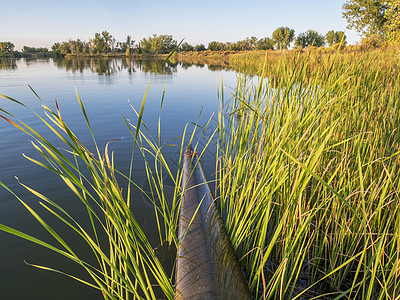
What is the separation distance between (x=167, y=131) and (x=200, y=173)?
11.8ft

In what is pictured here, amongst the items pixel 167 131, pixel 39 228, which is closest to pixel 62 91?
pixel 167 131

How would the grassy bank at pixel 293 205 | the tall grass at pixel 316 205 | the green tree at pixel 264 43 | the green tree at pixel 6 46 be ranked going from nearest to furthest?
the grassy bank at pixel 293 205
the tall grass at pixel 316 205
the green tree at pixel 264 43
the green tree at pixel 6 46

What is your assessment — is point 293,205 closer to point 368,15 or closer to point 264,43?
point 368,15

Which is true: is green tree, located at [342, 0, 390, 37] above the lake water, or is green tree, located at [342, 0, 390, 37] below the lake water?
above

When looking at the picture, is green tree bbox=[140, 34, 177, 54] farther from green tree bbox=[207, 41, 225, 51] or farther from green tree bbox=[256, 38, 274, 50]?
green tree bbox=[256, 38, 274, 50]

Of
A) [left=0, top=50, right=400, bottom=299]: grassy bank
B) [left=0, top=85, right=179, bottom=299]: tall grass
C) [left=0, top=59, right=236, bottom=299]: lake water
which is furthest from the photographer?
[left=0, top=59, right=236, bottom=299]: lake water

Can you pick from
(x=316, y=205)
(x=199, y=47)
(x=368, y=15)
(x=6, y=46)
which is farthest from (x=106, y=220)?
(x=6, y=46)

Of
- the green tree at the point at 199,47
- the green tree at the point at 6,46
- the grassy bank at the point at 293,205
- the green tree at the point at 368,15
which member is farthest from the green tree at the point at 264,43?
the green tree at the point at 6,46

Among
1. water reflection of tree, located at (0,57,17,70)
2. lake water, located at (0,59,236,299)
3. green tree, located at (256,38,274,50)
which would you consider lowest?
lake water, located at (0,59,236,299)

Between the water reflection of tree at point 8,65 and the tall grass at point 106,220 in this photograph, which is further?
the water reflection of tree at point 8,65

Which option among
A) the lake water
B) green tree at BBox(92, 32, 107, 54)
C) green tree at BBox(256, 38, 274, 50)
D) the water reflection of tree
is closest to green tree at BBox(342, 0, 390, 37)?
the lake water

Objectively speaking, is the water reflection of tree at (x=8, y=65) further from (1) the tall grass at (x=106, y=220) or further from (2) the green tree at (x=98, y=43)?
(2) the green tree at (x=98, y=43)

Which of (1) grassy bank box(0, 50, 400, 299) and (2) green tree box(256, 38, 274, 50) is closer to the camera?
(1) grassy bank box(0, 50, 400, 299)

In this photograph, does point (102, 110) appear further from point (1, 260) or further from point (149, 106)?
point (1, 260)
